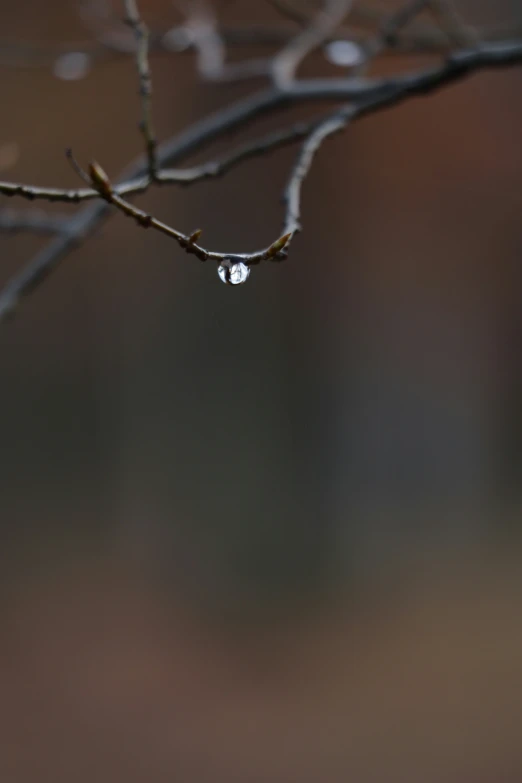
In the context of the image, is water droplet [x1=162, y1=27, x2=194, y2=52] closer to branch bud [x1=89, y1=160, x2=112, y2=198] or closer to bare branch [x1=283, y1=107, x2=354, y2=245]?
bare branch [x1=283, y1=107, x2=354, y2=245]

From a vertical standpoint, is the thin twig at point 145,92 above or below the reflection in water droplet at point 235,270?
above

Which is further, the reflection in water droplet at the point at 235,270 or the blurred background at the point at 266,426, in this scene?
the blurred background at the point at 266,426

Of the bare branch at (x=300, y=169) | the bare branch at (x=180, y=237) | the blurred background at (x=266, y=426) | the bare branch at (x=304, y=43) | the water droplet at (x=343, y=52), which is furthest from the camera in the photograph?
the blurred background at (x=266, y=426)

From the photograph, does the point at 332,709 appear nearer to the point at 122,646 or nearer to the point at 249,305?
the point at 122,646

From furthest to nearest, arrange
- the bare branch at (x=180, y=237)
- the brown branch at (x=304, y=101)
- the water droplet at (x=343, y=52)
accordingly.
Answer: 1. the water droplet at (x=343, y=52)
2. the brown branch at (x=304, y=101)
3. the bare branch at (x=180, y=237)

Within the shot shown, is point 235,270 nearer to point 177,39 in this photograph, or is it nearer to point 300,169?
point 300,169

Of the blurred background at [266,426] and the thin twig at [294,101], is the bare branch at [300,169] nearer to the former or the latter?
the thin twig at [294,101]

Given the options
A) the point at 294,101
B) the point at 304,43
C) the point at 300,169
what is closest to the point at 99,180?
the point at 300,169

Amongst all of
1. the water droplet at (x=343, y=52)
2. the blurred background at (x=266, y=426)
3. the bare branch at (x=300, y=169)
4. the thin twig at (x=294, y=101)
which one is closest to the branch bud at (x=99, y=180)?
the bare branch at (x=300, y=169)

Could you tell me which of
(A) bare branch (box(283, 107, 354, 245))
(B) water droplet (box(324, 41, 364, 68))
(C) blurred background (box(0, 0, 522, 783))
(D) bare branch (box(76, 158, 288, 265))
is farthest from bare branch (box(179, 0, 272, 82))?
(C) blurred background (box(0, 0, 522, 783))
